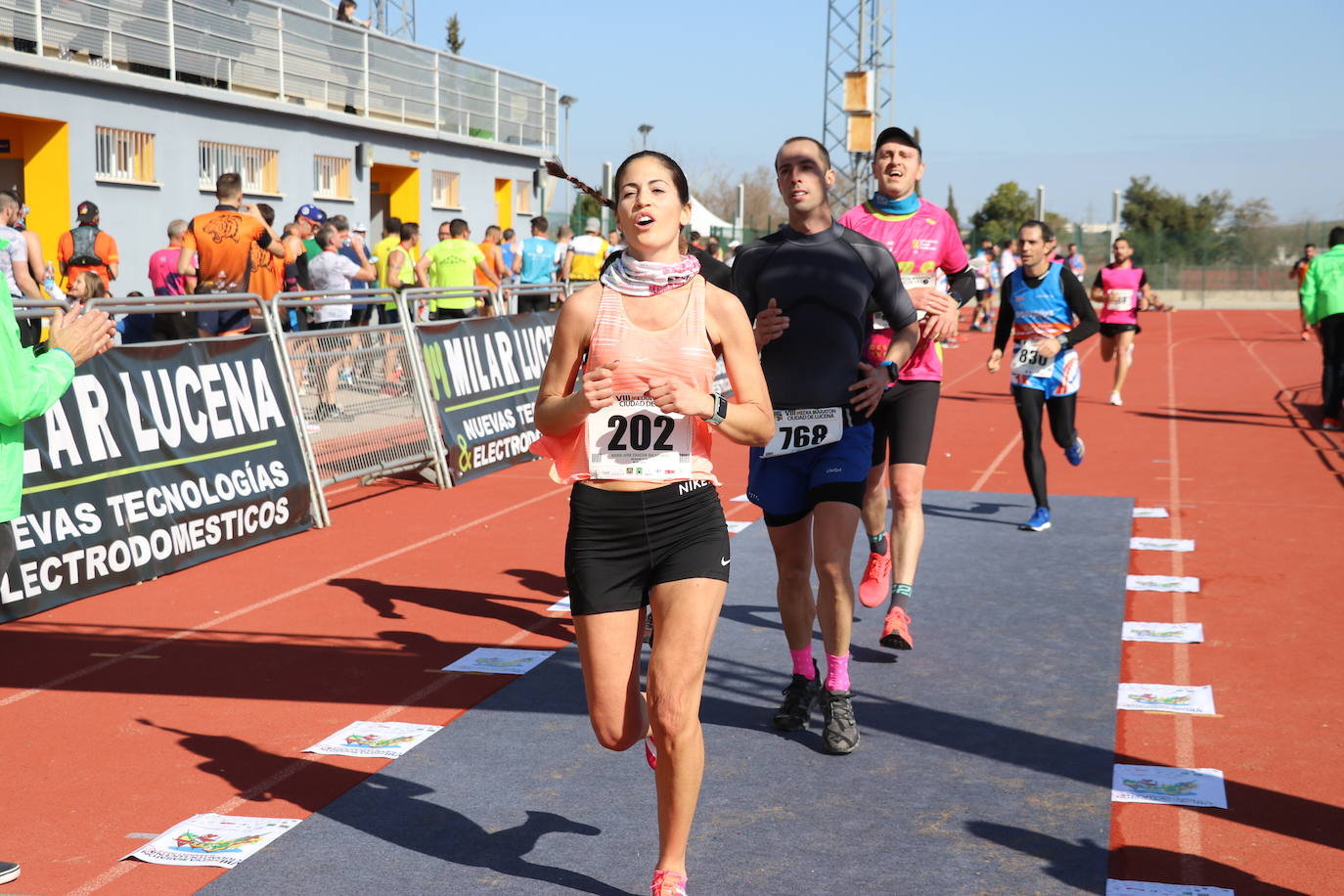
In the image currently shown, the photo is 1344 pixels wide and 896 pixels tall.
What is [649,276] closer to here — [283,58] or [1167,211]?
[283,58]

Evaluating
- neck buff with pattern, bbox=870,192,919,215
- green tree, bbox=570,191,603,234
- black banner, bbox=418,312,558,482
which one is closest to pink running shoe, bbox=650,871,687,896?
neck buff with pattern, bbox=870,192,919,215

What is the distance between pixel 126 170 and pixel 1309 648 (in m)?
16.9

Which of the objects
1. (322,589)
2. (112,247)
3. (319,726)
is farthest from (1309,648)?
(112,247)

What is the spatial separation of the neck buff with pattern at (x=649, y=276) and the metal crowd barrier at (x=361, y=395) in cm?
658

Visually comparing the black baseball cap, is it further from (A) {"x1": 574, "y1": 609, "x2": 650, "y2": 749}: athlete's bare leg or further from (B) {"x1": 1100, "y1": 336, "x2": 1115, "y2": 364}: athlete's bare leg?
(B) {"x1": 1100, "y1": 336, "x2": 1115, "y2": 364}: athlete's bare leg

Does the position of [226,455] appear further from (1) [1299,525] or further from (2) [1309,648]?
(1) [1299,525]

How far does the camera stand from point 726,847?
4.45m

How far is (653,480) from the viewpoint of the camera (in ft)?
13.0

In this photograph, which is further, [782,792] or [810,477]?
[810,477]

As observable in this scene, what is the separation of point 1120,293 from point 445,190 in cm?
1525

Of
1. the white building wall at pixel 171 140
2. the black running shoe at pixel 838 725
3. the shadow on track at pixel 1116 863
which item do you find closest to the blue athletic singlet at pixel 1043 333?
the black running shoe at pixel 838 725

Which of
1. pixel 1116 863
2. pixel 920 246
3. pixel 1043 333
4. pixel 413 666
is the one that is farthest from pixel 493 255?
pixel 1116 863

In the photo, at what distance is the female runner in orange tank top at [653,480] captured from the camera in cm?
389

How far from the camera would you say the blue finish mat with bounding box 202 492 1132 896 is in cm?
423
